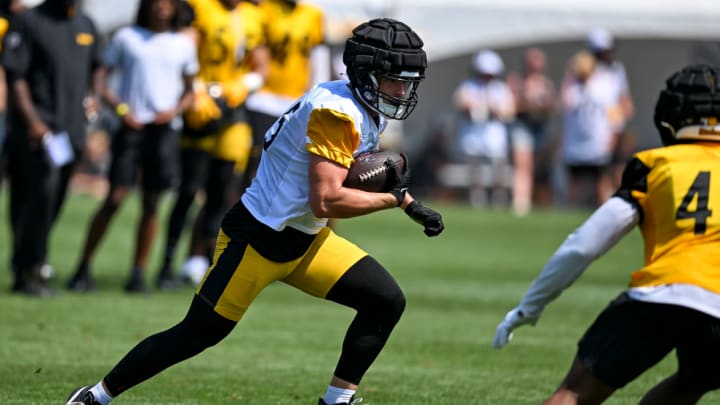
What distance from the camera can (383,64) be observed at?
553cm

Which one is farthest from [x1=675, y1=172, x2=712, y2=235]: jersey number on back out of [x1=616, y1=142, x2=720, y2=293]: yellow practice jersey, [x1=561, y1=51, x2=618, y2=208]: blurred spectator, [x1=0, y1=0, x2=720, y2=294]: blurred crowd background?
[x1=561, y1=51, x2=618, y2=208]: blurred spectator

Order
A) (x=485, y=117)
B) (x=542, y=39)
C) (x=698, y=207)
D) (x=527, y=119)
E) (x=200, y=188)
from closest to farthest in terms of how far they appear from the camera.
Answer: (x=698, y=207) < (x=200, y=188) < (x=485, y=117) < (x=527, y=119) < (x=542, y=39)

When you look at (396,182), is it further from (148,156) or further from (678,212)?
(148,156)

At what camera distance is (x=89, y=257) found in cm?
1063

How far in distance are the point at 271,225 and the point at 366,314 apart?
0.55 m

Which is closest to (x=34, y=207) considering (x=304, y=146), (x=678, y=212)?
(x=304, y=146)

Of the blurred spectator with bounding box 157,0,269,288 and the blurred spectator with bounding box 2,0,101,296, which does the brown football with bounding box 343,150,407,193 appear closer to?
the blurred spectator with bounding box 2,0,101,296

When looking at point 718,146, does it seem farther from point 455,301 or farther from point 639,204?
point 455,301

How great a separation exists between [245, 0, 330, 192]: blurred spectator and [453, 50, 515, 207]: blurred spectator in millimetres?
9756

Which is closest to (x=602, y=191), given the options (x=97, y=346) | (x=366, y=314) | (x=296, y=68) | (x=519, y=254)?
(x=519, y=254)

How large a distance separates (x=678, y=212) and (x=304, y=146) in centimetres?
158

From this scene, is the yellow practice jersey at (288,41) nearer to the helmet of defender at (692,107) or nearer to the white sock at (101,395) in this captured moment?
the white sock at (101,395)

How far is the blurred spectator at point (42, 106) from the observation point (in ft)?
32.7

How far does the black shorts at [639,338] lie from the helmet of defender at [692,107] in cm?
65
